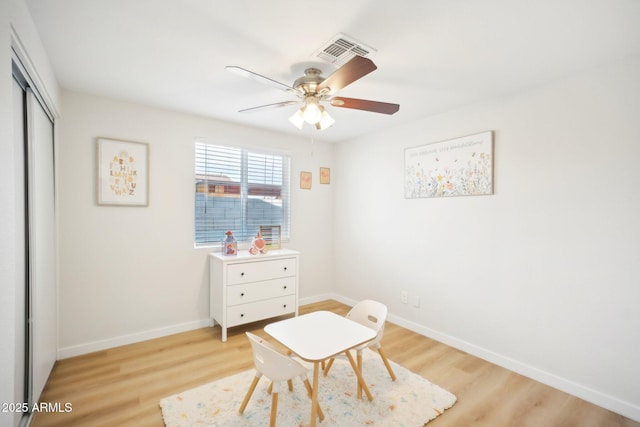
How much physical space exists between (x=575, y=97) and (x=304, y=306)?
11.6 ft

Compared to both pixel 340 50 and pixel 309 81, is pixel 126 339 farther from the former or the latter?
pixel 340 50

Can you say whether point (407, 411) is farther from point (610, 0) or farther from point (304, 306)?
point (610, 0)

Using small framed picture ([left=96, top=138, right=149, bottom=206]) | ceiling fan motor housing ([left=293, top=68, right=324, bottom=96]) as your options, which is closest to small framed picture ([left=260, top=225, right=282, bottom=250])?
small framed picture ([left=96, top=138, right=149, bottom=206])

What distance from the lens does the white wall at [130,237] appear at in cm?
257

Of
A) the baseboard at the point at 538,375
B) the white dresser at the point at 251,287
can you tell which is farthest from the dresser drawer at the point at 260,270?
the baseboard at the point at 538,375

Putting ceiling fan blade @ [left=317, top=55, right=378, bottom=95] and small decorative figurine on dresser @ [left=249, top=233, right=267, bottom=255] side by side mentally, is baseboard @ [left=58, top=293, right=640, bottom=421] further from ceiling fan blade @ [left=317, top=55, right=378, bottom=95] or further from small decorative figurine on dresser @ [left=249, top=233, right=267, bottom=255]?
ceiling fan blade @ [left=317, top=55, right=378, bottom=95]

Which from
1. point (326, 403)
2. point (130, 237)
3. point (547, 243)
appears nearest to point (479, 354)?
point (547, 243)

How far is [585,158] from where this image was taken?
2107 mm

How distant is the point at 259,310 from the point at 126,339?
126 centimetres

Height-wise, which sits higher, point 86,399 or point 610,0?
point 610,0

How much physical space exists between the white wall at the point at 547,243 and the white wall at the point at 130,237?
2.38 m

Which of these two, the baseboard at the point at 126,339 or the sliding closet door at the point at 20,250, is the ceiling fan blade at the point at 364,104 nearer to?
the sliding closet door at the point at 20,250

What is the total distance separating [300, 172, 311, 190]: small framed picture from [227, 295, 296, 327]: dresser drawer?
4.87ft

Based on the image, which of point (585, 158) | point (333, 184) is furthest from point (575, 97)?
point (333, 184)
